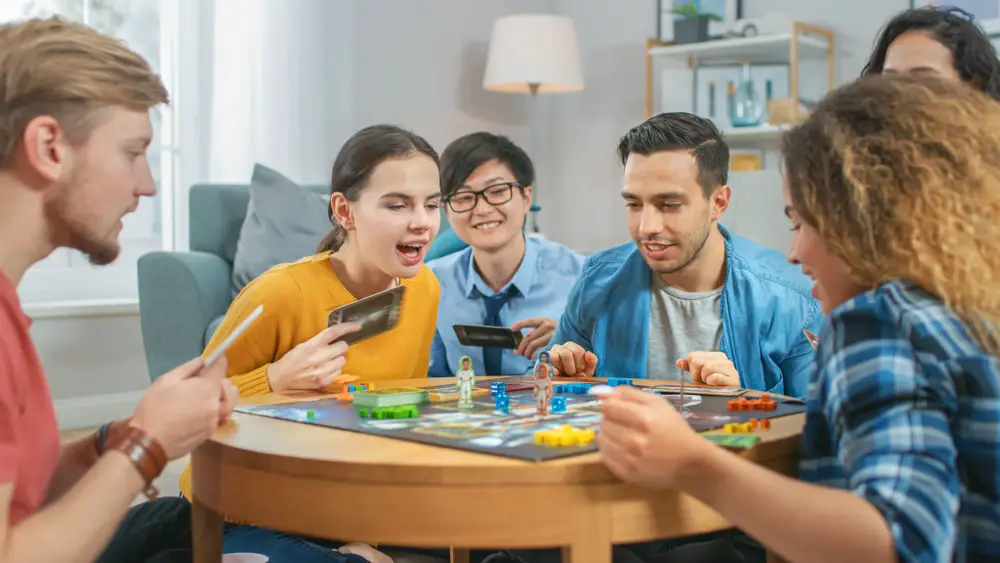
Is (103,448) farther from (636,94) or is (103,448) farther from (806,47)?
(636,94)

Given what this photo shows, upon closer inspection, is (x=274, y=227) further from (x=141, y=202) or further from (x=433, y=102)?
(x=433, y=102)

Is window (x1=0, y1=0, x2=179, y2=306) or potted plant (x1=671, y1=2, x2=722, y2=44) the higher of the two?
potted plant (x1=671, y1=2, x2=722, y2=44)

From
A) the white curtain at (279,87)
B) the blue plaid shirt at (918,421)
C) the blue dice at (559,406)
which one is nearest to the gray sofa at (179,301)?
the white curtain at (279,87)

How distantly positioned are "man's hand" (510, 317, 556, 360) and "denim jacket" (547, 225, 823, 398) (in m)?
0.05

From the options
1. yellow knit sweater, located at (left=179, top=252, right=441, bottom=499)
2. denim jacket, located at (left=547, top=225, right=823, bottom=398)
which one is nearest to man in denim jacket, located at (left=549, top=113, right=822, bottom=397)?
denim jacket, located at (left=547, top=225, right=823, bottom=398)

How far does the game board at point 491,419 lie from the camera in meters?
1.17

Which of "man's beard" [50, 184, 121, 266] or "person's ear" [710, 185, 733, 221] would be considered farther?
"person's ear" [710, 185, 733, 221]

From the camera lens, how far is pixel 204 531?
4.50ft

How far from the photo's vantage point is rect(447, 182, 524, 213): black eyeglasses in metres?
2.88

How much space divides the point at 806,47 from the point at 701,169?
2.89 m

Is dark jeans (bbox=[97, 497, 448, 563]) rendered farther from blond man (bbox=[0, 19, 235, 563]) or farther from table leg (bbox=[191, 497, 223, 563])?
blond man (bbox=[0, 19, 235, 563])

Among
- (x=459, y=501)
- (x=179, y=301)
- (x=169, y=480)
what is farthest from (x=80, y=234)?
(x=179, y=301)

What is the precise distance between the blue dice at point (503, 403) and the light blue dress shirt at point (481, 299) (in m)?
1.28

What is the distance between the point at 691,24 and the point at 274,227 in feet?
7.75
